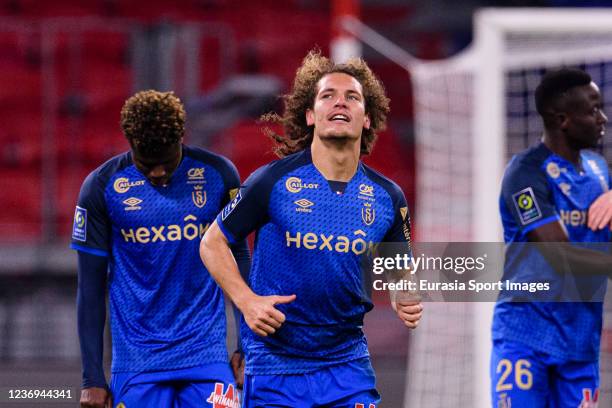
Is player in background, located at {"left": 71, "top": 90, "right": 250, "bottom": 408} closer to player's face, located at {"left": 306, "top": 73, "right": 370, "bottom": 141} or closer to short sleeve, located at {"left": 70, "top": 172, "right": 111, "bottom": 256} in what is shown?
short sleeve, located at {"left": 70, "top": 172, "right": 111, "bottom": 256}

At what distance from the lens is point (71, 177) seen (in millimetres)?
9539

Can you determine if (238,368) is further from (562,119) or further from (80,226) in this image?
(562,119)

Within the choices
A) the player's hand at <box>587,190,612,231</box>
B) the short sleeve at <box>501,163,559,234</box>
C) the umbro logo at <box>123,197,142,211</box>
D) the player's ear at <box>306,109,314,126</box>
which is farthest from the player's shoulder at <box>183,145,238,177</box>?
the player's hand at <box>587,190,612,231</box>

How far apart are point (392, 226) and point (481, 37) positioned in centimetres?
190

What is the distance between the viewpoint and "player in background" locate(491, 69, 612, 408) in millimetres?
4602

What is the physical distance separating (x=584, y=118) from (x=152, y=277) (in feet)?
6.54

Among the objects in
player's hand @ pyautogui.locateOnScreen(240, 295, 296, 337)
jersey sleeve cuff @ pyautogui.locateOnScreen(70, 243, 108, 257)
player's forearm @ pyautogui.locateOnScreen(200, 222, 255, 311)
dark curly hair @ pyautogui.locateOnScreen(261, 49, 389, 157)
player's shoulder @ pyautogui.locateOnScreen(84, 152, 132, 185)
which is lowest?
player's hand @ pyautogui.locateOnScreen(240, 295, 296, 337)

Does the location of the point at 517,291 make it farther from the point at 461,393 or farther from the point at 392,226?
the point at 461,393

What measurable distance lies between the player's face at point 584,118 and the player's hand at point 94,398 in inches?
90.1

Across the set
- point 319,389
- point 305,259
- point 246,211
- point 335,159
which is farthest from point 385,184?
point 319,389

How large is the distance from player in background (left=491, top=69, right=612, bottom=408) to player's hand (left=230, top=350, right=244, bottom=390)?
1.16m

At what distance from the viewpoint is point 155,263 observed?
4.28m

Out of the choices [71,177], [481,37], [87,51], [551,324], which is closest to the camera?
[551,324]

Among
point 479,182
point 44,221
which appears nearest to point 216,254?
point 479,182
